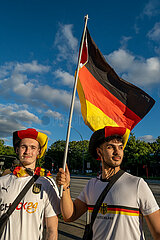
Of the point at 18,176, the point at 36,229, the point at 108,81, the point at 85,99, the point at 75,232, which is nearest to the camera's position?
the point at 36,229

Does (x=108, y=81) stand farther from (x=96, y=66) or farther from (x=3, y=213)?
(x=3, y=213)

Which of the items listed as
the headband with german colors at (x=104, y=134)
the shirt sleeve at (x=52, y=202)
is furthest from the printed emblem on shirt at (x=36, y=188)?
the headband with german colors at (x=104, y=134)

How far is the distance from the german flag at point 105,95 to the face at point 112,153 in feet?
4.33

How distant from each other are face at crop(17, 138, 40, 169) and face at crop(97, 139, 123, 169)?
839 millimetres

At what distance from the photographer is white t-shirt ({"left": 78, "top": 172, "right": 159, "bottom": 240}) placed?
6.26 ft

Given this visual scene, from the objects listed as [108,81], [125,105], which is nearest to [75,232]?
[125,105]

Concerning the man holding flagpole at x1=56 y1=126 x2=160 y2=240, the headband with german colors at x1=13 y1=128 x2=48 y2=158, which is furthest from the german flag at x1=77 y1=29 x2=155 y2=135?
the man holding flagpole at x1=56 y1=126 x2=160 y2=240

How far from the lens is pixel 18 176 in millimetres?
2312

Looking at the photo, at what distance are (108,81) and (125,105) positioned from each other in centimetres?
62

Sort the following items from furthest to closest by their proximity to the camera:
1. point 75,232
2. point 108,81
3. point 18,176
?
point 75,232 → point 108,81 → point 18,176

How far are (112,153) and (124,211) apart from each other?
0.67 meters

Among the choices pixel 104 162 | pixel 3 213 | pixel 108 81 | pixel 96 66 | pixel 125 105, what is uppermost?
pixel 96 66

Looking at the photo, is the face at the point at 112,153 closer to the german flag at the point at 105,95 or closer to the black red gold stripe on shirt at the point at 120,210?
the black red gold stripe on shirt at the point at 120,210

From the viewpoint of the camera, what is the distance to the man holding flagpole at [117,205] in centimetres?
192
